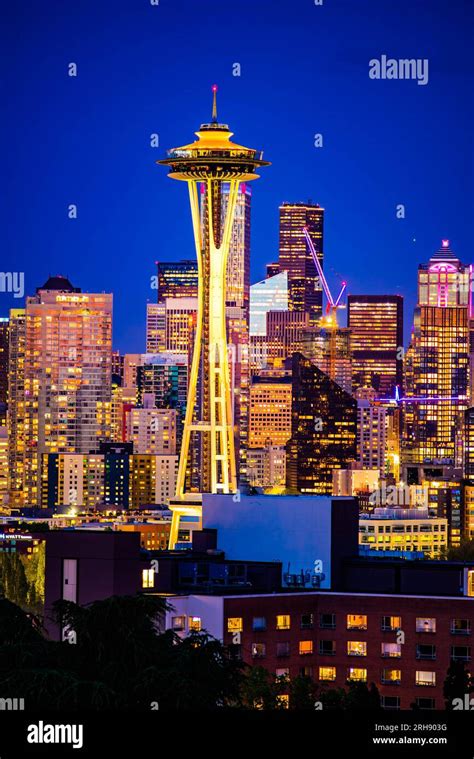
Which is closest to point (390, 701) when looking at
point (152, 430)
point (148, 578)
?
point (148, 578)

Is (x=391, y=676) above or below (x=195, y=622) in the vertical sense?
below

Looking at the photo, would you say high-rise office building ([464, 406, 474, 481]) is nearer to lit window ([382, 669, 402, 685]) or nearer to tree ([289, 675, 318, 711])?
lit window ([382, 669, 402, 685])

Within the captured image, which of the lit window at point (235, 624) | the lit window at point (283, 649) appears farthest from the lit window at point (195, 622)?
the lit window at point (283, 649)

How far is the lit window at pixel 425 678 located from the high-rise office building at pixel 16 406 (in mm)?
97131

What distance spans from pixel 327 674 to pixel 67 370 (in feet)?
355

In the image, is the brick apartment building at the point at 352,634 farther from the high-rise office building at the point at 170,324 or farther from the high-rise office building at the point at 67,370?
the high-rise office building at the point at 170,324

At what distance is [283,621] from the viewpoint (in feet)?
124

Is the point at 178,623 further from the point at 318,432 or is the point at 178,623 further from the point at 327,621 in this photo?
the point at 318,432

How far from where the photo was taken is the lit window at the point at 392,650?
37.8m

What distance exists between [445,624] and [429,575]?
265 centimetres

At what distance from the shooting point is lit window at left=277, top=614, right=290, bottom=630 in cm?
3778

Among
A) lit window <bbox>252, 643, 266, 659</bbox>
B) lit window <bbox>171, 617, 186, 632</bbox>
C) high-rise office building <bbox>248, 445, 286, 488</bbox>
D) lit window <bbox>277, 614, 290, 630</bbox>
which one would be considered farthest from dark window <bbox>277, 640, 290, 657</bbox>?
high-rise office building <bbox>248, 445, 286, 488</bbox>

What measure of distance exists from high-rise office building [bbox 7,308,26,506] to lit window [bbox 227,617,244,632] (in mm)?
97255

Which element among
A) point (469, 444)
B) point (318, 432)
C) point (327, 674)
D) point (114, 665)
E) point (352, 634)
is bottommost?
point (327, 674)
